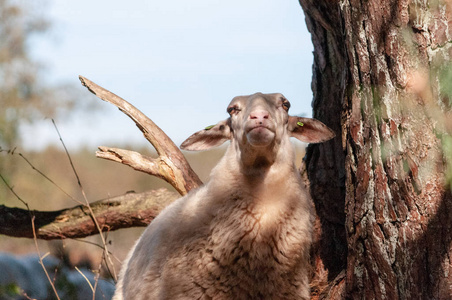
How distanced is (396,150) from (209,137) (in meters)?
1.54

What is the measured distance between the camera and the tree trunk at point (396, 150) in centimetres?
338

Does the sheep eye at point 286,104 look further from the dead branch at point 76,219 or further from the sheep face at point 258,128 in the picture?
the dead branch at point 76,219

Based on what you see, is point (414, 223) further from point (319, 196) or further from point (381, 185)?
point (319, 196)

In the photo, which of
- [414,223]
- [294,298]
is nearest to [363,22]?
[414,223]

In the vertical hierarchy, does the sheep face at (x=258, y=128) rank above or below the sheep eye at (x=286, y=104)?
below

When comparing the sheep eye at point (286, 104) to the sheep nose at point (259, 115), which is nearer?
the sheep nose at point (259, 115)

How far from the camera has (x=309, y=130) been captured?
4570 millimetres

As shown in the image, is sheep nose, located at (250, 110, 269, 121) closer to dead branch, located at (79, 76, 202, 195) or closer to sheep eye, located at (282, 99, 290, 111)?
sheep eye, located at (282, 99, 290, 111)

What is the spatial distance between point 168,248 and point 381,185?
1.57 m

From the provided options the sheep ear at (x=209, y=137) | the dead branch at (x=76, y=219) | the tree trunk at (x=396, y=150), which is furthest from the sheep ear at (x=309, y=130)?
the dead branch at (x=76, y=219)

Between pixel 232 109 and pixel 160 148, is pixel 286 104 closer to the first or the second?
pixel 232 109

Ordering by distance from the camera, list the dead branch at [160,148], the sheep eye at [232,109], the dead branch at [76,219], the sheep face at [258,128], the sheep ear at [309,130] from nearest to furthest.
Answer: the sheep face at [258,128] < the sheep eye at [232,109] < the sheep ear at [309,130] < the dead branch at [160,148] < the dead branch at [76,219]

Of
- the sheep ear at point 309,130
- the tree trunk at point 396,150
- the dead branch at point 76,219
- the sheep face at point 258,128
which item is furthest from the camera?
the dead branch at point 76,219

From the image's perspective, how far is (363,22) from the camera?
3766mm
